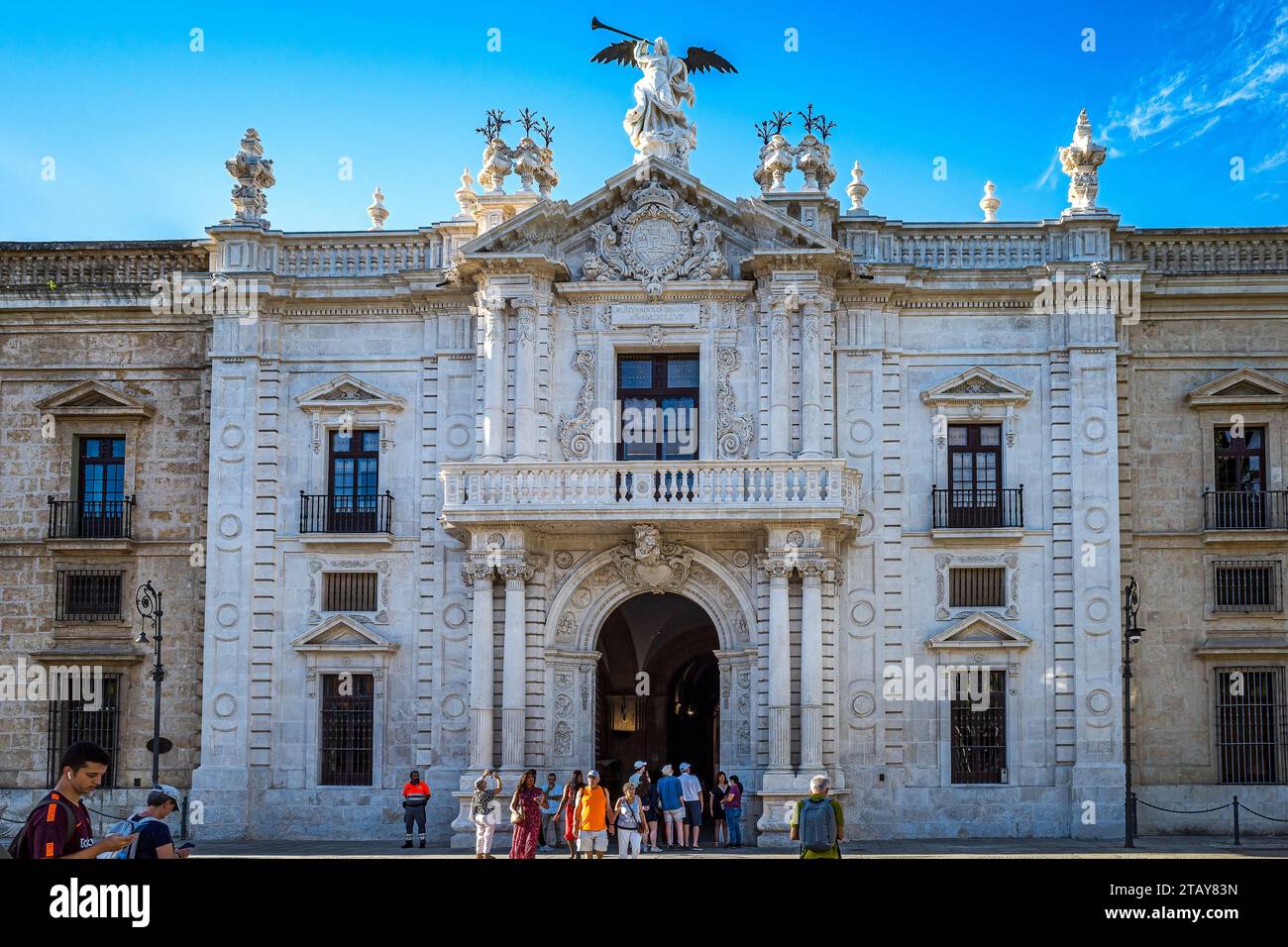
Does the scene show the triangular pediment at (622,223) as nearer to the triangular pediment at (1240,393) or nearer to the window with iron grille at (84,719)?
the triangular pediment at (1240,393)

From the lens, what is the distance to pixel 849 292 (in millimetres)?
32281

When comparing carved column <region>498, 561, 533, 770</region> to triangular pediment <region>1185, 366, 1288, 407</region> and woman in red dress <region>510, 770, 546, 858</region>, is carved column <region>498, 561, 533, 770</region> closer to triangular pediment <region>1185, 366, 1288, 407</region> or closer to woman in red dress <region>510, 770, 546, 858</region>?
woman in red dress <region>510, 770, 546, 858</region>

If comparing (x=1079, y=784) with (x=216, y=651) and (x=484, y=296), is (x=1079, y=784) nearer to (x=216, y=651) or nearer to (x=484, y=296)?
(x=484, y=296)

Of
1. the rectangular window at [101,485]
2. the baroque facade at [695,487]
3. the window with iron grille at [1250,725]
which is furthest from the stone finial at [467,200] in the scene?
the window with iron grille at [1250,725]

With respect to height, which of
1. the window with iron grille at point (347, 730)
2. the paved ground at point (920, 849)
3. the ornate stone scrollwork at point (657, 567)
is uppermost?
the ornate stone scrollwork at point (657, 567)

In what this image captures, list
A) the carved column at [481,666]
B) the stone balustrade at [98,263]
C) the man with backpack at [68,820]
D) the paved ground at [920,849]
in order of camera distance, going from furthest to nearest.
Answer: the stone balustrade at [98,263]
the carved column at [481,666]
the paved ground at [920,849]
the man with backpack at [68,820]

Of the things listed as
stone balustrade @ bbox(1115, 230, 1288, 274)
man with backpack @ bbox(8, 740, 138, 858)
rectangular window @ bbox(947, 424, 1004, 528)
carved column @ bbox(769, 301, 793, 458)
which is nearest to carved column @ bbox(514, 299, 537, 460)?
carved column @ bbox(769, 301, 793, 458)

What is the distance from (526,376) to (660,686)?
10.3 meters

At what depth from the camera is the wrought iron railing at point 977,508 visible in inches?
1249

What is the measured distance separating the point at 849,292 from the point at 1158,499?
766 centimetres

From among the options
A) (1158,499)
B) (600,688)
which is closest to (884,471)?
(1158,499)

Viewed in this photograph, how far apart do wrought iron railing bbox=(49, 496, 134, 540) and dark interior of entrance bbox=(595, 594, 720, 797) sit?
11152mm

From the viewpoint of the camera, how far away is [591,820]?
23234 millimetres

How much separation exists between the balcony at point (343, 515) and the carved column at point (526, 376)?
3346 millimetres
